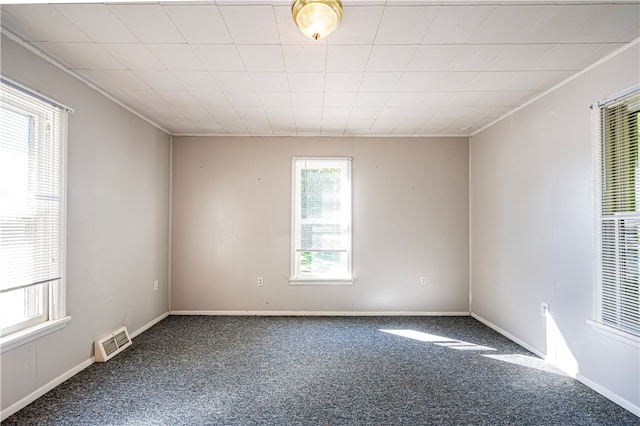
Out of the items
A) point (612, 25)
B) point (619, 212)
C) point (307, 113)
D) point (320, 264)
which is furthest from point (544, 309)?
point (307, 113)

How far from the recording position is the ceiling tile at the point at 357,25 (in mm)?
1795

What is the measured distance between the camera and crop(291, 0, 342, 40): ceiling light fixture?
1698 mm

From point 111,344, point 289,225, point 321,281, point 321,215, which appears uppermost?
point 321,215

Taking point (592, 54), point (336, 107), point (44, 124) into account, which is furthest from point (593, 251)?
point (44, 124)

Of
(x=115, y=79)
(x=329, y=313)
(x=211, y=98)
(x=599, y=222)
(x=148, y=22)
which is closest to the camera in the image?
(x=148, y=22)

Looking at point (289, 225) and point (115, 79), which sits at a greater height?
point (115, 79)

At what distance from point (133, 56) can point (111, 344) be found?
2.53m

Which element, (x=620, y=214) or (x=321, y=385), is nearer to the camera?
(x=620, y=214)

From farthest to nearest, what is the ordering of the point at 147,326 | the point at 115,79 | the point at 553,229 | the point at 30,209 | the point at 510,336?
the point at 147,326 < the point at 510,336 < the point at 553,229 < the point at 115,79 < the point at 30,209

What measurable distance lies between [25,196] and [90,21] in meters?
1.25

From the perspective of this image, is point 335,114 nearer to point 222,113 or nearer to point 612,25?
point 222,113

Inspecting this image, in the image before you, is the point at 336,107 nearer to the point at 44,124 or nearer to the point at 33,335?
the point at 44,124

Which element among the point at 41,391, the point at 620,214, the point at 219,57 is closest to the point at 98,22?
the point at 219,57

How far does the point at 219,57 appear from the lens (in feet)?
7.63
